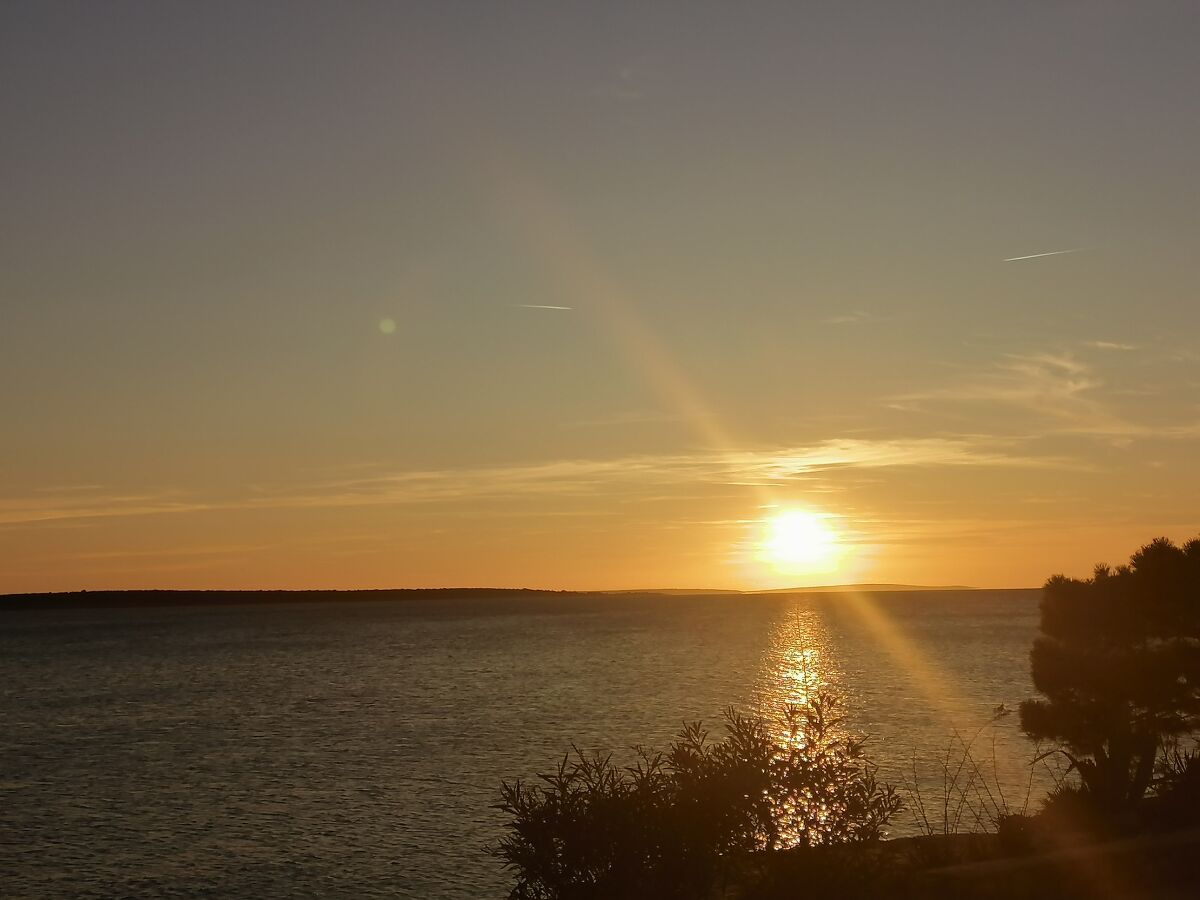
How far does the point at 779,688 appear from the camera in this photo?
313ft

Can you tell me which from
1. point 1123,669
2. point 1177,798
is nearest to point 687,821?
point 1123,669

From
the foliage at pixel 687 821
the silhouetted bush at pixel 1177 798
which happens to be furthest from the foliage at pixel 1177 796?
the foliage at pixel 687 821

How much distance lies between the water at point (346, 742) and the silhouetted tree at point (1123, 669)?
39.2 ft

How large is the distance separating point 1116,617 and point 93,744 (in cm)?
5724

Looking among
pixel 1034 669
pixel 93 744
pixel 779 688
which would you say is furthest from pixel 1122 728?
pixel 779 688

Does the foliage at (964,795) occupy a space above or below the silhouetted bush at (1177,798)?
below

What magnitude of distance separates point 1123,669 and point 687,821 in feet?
38.9

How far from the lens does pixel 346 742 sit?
2547 inches

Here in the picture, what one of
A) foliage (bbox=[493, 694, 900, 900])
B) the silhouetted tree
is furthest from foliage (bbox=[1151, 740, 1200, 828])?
foliage (bbox=[493, 694, 900, 900])

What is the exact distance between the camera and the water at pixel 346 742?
3584cm

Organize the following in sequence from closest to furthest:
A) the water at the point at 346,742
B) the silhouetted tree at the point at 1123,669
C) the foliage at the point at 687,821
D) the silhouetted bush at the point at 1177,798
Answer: the foliage at the point at 687,821 → the silhouetted bush at the point at 1177,798 → the silhouetted tree at the point at 1123,669 → the water at the point at 346,742

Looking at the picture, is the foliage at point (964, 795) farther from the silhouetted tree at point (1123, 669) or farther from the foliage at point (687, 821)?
the foliage at point (687, 821)

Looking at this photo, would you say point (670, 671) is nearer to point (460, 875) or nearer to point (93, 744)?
point (93, 744)

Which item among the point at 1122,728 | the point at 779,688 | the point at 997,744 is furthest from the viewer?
A: the point at 779,688
